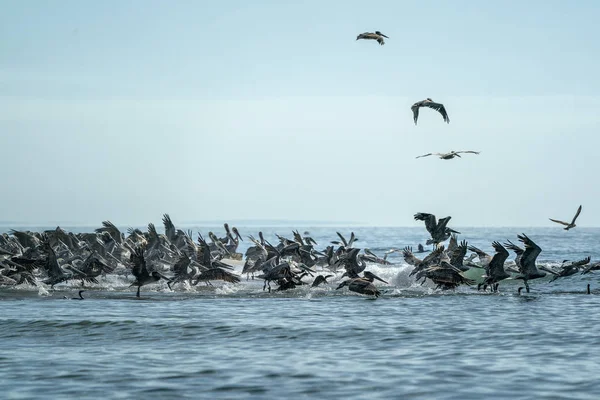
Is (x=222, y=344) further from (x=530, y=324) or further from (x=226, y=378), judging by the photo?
(x=530, y=324)

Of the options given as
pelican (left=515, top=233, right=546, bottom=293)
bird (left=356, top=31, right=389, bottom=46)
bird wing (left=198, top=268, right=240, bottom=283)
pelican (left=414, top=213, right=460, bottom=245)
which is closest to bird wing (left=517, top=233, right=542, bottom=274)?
pelican (left=515, top=233, right=546, bottom=293)

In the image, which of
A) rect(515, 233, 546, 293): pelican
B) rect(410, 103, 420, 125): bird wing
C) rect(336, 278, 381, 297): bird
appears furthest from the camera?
rect(336, 278, 381, 297): bird

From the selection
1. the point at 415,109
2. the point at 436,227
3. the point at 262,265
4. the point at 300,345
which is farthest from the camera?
the point at 262,265

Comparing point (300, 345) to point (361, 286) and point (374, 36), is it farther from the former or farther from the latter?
point (374, 36)

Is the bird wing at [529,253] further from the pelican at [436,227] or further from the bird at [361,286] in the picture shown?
the bird at [361,286]

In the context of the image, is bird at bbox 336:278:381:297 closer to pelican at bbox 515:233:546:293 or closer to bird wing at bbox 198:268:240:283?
bird wing at bbox 198:268:240:283

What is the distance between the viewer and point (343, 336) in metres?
17.5

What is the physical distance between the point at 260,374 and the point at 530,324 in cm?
775

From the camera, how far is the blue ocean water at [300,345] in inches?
497

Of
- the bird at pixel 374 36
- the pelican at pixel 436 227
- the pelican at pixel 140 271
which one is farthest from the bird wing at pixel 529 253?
the pelican at pixel 140 271

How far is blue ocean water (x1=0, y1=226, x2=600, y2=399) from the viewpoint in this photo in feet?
41.4

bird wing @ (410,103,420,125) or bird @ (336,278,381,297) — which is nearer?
bird wing @ (410,103,420,125)

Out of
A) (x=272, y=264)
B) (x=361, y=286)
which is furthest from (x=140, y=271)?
(x=361, y=286)

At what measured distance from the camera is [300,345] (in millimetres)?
16484
